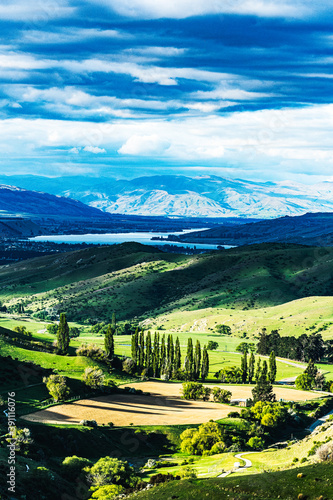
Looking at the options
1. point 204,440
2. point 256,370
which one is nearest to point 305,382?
point 256,370

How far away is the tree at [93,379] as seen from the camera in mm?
118375

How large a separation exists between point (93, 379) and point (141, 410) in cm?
1390

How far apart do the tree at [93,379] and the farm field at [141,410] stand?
141 inches

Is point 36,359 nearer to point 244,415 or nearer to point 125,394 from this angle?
point 125,394

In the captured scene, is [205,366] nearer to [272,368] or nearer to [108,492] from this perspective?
[272,368]

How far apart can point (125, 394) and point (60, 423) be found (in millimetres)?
33158

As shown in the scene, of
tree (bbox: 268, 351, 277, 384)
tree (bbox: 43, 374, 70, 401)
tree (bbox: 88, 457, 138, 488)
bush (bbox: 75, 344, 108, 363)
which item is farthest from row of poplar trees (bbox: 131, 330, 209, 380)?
tree (bbox: 88, 457, 138, 488)

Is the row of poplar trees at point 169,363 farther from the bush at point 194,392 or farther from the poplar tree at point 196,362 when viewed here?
the bush at point 194,392

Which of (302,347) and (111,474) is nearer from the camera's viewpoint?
(111,474)

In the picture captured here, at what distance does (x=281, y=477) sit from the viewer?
174ft

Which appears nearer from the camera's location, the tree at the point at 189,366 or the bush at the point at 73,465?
the bush at the point at 73,465

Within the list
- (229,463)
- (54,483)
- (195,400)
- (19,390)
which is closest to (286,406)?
(195,400)

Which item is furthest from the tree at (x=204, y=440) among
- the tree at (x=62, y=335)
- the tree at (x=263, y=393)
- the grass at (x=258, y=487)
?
the tree at (x=62, y=335)

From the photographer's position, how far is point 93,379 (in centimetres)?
11875
